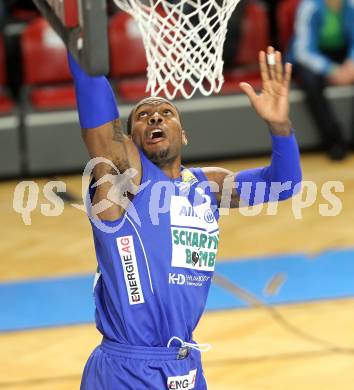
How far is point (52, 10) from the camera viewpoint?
3.54 m

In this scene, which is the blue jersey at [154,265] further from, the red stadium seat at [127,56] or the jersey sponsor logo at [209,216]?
the red stadium seat at [127,56]

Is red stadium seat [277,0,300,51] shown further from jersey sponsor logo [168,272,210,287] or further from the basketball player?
jersey sponsor logo [168,272,210,287]

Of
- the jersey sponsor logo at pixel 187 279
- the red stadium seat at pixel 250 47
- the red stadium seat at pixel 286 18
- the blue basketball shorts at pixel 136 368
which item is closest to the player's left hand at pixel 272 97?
the jersey sponsor logo at pixel 187 279

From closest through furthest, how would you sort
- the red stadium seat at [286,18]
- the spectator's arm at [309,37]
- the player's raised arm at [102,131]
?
the player's raised arm at [102,131] < the spectator's arm at [309,37] < the red stadium seat at [286,18]

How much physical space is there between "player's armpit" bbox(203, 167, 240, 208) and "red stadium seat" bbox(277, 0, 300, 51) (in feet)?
21.3

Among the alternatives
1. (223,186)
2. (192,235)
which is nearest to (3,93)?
(223,186)

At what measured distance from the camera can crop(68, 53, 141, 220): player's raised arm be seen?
3.68 meters

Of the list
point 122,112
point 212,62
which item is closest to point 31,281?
point 122,112

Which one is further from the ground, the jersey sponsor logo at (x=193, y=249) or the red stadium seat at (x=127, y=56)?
the jersey sponsor logo at (x=193, y=249)

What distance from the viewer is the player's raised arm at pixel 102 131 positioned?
3682mm

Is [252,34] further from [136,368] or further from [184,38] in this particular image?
[136,368]

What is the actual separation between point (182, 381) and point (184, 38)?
62.7 inches

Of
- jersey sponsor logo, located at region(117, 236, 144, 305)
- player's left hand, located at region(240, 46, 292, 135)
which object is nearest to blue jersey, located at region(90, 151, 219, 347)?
jersey sponsor logo, located at region(117, 236, 144, 305)

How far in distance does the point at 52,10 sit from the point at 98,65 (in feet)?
1.72
